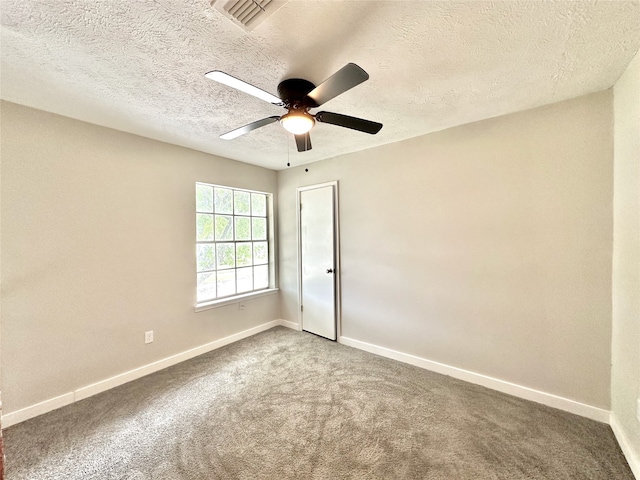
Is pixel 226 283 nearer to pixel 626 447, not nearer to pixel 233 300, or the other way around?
pixel 233 300

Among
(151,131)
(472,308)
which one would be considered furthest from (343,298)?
(151,131)

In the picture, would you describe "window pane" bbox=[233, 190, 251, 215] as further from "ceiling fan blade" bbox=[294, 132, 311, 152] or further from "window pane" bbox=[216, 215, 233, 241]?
"ceiling fan blade" bbox=[294, 132, 311, 152]

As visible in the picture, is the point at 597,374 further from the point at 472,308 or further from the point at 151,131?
the point at 151,131

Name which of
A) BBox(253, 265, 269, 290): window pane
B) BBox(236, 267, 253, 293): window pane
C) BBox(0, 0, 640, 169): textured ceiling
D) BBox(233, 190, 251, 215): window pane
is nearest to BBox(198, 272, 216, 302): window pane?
BBox(236, 267, 253, 293): window pane

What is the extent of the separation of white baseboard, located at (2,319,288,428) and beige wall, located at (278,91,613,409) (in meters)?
1.65

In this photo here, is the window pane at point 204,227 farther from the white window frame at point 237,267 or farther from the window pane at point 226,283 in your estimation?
the window pane at point 226,283

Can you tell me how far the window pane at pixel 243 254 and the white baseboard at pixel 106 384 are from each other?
92 centimetres

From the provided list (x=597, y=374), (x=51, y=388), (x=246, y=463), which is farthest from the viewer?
(x=51, y=388)

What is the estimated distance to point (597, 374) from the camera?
82.1 inches

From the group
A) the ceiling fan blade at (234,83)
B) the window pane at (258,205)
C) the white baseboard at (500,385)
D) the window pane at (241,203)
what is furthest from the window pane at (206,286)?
the ceiling fan blade at (234,83)

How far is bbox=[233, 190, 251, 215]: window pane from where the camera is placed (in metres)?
3.85

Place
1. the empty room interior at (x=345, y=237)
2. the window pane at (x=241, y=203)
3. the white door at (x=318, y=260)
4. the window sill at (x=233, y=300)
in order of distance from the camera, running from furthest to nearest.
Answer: the window pane at (x=241, y=203) < the white door at (x=318, y=260) < the window sill at (x=233, y=300) < the empty room interior at (x=345, y=237)

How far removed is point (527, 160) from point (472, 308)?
137cm

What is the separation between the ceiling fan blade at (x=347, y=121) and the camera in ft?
5.97
